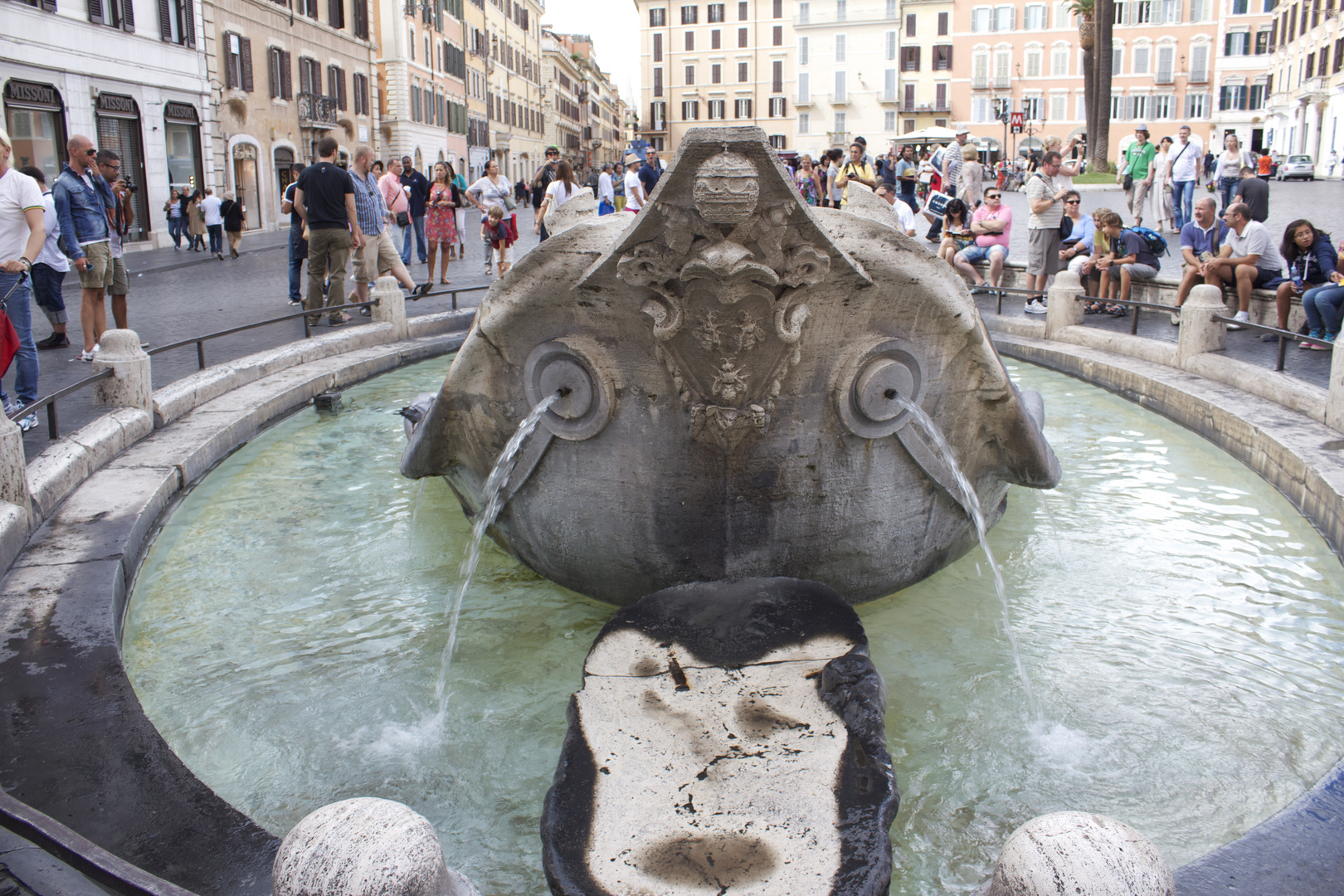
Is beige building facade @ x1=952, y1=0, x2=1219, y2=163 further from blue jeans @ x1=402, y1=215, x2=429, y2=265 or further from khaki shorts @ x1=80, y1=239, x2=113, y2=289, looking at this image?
khaki shorts @ x1=80, y1=239, x2=113, y2=289

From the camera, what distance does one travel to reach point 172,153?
23.3 metres

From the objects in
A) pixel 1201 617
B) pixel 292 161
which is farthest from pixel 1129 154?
pixel 292 161

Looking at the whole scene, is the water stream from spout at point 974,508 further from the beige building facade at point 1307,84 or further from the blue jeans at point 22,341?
the beige building facade at point 1307,84

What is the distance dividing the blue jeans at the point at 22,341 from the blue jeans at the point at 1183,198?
15.0m

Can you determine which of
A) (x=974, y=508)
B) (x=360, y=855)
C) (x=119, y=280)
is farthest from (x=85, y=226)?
(x=360, y=855)

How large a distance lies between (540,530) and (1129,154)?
54.4 feet

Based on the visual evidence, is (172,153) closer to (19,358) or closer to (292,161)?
(292,161)

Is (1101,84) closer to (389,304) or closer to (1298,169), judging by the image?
(1298,169)

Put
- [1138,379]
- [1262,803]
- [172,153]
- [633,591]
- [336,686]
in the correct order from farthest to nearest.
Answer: [172,153]
[1138,379]
[633,591]
[336,686]
[1262,803]

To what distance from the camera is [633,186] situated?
13.5 m

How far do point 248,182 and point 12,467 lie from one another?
84.6 feet

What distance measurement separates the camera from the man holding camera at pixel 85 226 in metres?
7.18

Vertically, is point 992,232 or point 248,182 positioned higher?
point 248,182

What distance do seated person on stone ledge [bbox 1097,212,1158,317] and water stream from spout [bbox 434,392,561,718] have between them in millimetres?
8129
